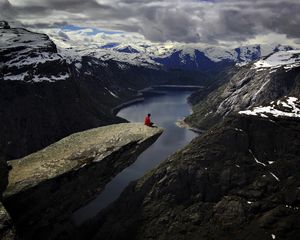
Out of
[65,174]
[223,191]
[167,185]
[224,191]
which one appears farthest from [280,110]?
[65,174]

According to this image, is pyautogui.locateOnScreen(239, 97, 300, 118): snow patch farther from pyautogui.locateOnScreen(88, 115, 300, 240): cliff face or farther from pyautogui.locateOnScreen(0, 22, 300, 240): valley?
pyautogui.locateOnScreen(88, 115, 300, 240): cliff face

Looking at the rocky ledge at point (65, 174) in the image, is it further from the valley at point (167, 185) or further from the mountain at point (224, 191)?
the mountain at point (224, 191)

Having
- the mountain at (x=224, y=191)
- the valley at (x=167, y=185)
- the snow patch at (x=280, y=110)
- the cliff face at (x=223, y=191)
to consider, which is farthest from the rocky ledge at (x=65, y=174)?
the snow patch at (x=280, y=110)

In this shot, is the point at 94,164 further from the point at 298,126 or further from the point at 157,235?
the point at 298,126

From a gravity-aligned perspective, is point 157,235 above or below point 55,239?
below

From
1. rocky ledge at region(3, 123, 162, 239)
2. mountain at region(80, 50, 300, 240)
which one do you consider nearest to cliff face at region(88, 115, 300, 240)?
mountain at region(80, 50, 300, 240)

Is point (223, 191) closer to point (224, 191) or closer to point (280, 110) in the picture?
point (224, 191)

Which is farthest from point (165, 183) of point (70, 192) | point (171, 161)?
point (70, 192)
